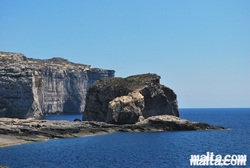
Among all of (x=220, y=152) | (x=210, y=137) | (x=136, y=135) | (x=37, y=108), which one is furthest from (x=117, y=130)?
(x=37, y=108)

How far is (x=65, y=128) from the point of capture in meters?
104

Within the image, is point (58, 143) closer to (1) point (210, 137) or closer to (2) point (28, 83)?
(1) point (210, 137)

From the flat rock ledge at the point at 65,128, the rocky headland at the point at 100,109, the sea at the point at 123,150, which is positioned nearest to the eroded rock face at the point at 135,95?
the rocky headland at the point at 100,109

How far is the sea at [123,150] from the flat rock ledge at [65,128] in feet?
Result: 11.9

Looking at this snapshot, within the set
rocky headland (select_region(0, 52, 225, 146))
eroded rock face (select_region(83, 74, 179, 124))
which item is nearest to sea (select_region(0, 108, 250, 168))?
rocky headland (select_region(0, 52, 225, 146))

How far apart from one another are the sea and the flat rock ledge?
364cm

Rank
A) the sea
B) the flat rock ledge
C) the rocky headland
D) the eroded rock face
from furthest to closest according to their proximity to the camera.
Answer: the eroded rock face < the rocky headland < the flat rock ledge < the sea

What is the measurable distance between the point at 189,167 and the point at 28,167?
21.9 meters

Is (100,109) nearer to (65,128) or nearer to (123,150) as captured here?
(65,128)

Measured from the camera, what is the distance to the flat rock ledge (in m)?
93.2

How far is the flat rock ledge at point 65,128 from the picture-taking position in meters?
93.2

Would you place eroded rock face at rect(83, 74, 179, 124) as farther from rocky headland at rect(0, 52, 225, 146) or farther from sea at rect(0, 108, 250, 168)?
sea at rect(0, 108, 250, 168)

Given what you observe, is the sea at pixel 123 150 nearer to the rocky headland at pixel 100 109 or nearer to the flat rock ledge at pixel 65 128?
the flat rock ledge at pixel 65 128

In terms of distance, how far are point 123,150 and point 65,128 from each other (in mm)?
26499
